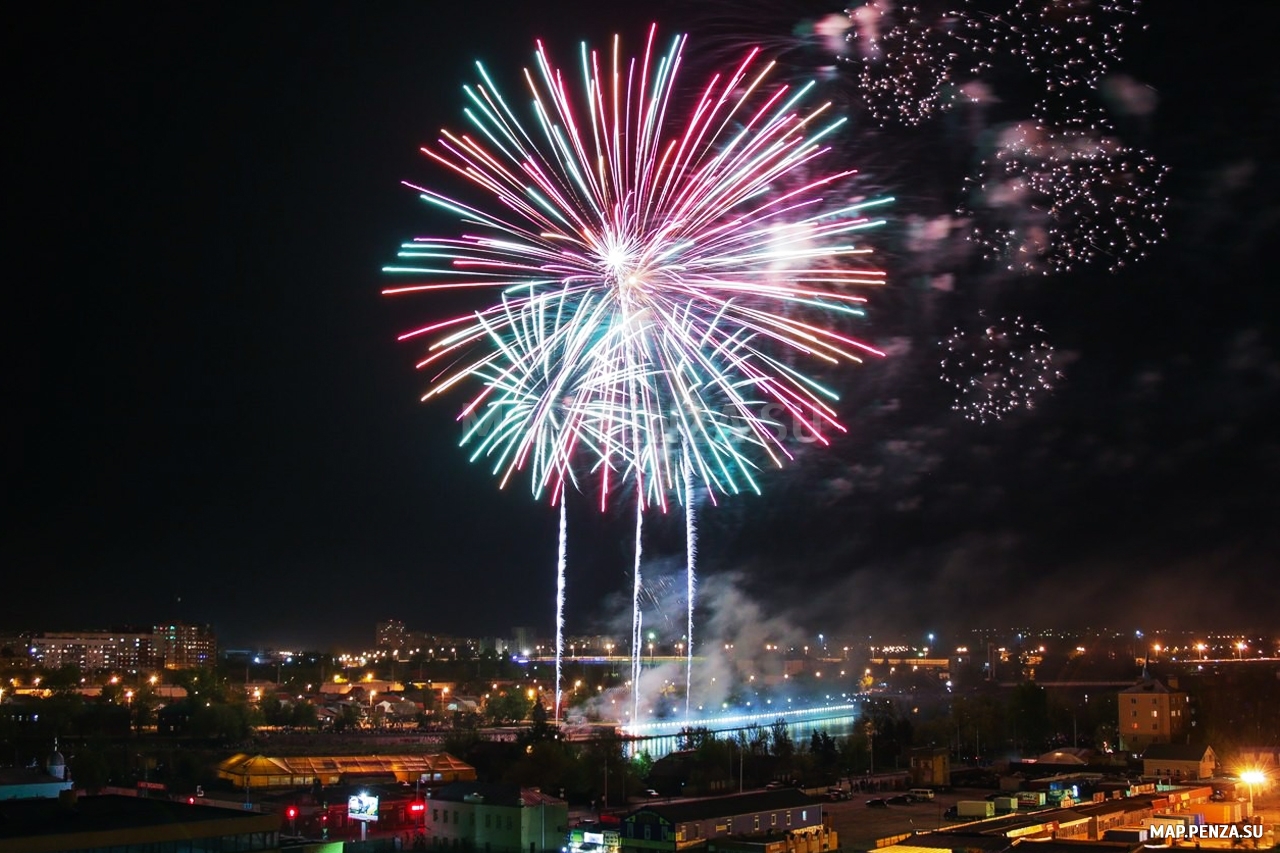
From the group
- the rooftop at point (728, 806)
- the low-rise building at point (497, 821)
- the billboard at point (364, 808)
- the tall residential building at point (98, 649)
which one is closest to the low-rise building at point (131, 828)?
the low-rise building at point (497, 821)

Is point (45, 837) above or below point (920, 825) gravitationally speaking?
above

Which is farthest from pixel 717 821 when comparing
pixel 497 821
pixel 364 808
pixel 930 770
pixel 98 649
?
pixel 98 649

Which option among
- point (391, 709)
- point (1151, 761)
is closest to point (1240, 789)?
point (1151, 761)

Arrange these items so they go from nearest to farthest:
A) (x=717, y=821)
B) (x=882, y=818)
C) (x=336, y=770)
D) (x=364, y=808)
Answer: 1. (x=717, y=821)
2. (x=364, y=808)
3. (x=882, y=818)
4. (x=336, y=770)

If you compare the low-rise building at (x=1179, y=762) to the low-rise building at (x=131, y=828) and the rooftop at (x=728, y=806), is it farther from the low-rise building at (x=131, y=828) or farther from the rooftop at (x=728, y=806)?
the low-rise building at (x=131, y=828)

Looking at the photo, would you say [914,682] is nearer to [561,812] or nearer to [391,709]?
[391,709]

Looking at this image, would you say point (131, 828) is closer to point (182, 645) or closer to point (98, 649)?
point (98, 649)

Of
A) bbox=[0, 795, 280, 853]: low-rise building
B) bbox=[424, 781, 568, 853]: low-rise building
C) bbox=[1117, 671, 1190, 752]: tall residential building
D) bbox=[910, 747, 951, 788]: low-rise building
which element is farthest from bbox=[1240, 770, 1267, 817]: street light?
bbox=[0, 795, 280, 853]: low-rise building
